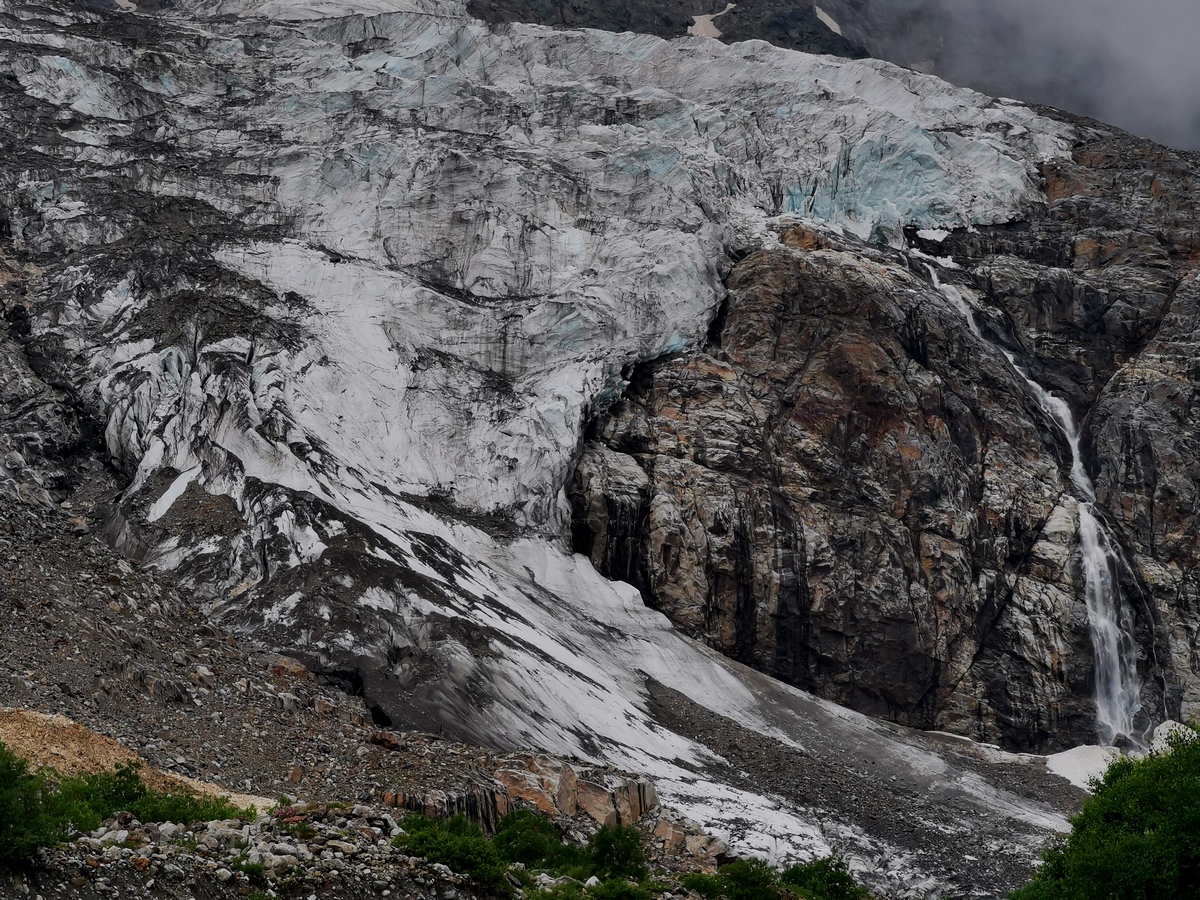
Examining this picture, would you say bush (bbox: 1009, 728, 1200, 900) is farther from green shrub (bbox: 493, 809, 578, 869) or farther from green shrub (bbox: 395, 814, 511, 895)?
green shrub (bbox: 395, 814, 511, 895)

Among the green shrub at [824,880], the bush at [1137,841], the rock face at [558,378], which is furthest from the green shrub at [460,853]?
the bush at [1137,841]

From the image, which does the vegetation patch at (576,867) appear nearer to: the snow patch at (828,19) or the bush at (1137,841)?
the bush at (1137,841)

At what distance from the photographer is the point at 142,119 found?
66.9 m

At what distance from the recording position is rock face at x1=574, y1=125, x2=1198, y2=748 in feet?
168

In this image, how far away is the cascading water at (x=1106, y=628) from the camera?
51.2m

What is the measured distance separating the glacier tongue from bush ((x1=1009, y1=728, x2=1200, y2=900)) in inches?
320

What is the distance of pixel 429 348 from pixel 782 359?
735 inches

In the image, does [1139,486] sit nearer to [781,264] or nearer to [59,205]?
[781,264]

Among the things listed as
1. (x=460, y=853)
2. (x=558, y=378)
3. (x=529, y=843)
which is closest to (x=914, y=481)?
(x=558, y=378)

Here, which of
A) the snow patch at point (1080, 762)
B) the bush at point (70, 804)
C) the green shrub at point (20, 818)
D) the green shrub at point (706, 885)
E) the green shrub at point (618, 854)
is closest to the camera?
the green shrub at point (20, 818)

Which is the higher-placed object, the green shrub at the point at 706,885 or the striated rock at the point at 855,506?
the striated rock at the point at 855,506

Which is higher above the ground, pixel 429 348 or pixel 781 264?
pixel 781 264

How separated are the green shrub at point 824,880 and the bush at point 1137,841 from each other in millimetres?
3419

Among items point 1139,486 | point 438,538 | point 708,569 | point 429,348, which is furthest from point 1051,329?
point 438,538
